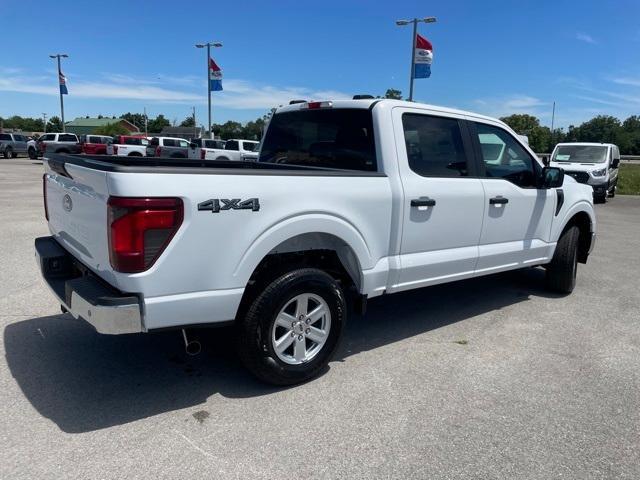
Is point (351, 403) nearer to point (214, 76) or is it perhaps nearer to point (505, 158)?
point (505, 158)

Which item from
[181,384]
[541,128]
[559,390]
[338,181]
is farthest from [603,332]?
[541,128]

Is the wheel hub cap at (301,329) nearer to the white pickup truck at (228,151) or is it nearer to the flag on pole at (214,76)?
the white pickup truck at (228,151)

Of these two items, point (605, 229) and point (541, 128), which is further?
point (541, 128)

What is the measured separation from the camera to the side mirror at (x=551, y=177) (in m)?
5.25

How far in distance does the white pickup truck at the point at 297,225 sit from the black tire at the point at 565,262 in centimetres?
59

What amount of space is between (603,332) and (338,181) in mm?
3111

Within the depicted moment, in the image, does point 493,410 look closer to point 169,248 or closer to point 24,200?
point 169,248

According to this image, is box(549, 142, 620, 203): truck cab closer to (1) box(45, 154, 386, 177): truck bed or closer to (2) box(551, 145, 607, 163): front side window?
(2) box(551, 145, 607, 163): front side window

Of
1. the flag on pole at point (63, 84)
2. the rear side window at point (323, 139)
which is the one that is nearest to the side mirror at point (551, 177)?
the rear side window at point (323, 139)

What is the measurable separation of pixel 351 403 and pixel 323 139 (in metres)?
2.22

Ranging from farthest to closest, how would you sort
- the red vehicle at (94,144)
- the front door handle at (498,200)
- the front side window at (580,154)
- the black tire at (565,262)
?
the red vehicle at (94,144) < the front side window at (580,154) < the black tire at (565,262) < the front door handle at (498,200)

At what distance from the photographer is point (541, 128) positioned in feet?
329

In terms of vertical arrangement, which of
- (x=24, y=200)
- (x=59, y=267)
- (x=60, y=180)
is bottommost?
(x=24, y=200)

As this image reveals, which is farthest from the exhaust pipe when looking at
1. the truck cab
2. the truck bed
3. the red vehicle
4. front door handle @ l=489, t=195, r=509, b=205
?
the red vehicle
